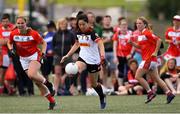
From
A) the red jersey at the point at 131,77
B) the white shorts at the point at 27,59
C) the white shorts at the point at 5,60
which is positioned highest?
the white shorts at the point at 27,59

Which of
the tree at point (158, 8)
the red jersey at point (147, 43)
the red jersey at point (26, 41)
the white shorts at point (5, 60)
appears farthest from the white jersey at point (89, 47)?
the tree at point (158, 8)

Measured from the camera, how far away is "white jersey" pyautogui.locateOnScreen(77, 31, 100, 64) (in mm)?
18611

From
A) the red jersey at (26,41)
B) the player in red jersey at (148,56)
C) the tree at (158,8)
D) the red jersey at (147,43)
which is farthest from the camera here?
the tree at (158,8)

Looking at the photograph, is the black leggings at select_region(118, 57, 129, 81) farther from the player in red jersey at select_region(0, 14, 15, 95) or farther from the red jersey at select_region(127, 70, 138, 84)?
the player in red jersey at select_region(0, 14, 15, 95)

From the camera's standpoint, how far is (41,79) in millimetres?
18875

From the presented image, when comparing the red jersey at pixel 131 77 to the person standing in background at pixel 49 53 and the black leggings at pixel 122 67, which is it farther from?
the person standing in background at pixel 49 53

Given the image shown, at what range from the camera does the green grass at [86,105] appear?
18.2 m

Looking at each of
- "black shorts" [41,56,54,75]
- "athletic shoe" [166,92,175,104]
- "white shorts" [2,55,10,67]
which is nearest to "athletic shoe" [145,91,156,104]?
"athletic shoe" [166,92,175,104]

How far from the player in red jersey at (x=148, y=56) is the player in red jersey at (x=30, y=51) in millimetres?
2221

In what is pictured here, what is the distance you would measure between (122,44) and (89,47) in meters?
6.03

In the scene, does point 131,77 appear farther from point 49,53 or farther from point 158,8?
point 158,8

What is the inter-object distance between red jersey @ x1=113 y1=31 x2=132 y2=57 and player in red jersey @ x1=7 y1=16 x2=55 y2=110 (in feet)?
16.8

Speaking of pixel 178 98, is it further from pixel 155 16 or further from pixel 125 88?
pixel 155 16

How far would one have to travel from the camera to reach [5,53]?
24125 millimetres
